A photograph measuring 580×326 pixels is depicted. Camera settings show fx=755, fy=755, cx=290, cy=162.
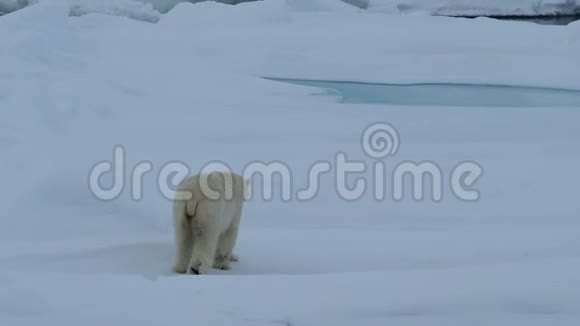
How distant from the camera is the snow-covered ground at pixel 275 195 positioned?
2.20 metres

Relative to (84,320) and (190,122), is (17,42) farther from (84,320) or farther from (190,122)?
(84,320)

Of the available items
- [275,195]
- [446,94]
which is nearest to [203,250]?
[275,195]

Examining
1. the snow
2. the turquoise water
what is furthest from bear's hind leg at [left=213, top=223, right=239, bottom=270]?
→ the snow

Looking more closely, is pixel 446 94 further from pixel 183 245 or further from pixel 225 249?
pixel 183 245

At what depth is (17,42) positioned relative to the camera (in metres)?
7.10

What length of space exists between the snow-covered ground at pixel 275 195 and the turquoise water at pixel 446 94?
0.24m

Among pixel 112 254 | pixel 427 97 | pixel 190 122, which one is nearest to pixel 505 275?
pixel 112 254

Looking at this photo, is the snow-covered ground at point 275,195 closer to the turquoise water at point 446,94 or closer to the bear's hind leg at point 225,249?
the bear's hind leg at point 225,249

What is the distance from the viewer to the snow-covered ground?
2195mm

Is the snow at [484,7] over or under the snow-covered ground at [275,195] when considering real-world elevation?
over

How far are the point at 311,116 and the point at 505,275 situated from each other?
3.79 metres

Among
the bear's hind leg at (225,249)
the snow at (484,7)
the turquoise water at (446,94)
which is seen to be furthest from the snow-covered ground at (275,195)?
the snow at (484,7)

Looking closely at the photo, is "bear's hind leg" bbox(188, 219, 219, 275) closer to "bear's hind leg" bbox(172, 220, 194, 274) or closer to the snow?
"bear's hind leg" bbox(172, 220, 194, 274)

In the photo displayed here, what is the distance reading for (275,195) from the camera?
13.4ft
